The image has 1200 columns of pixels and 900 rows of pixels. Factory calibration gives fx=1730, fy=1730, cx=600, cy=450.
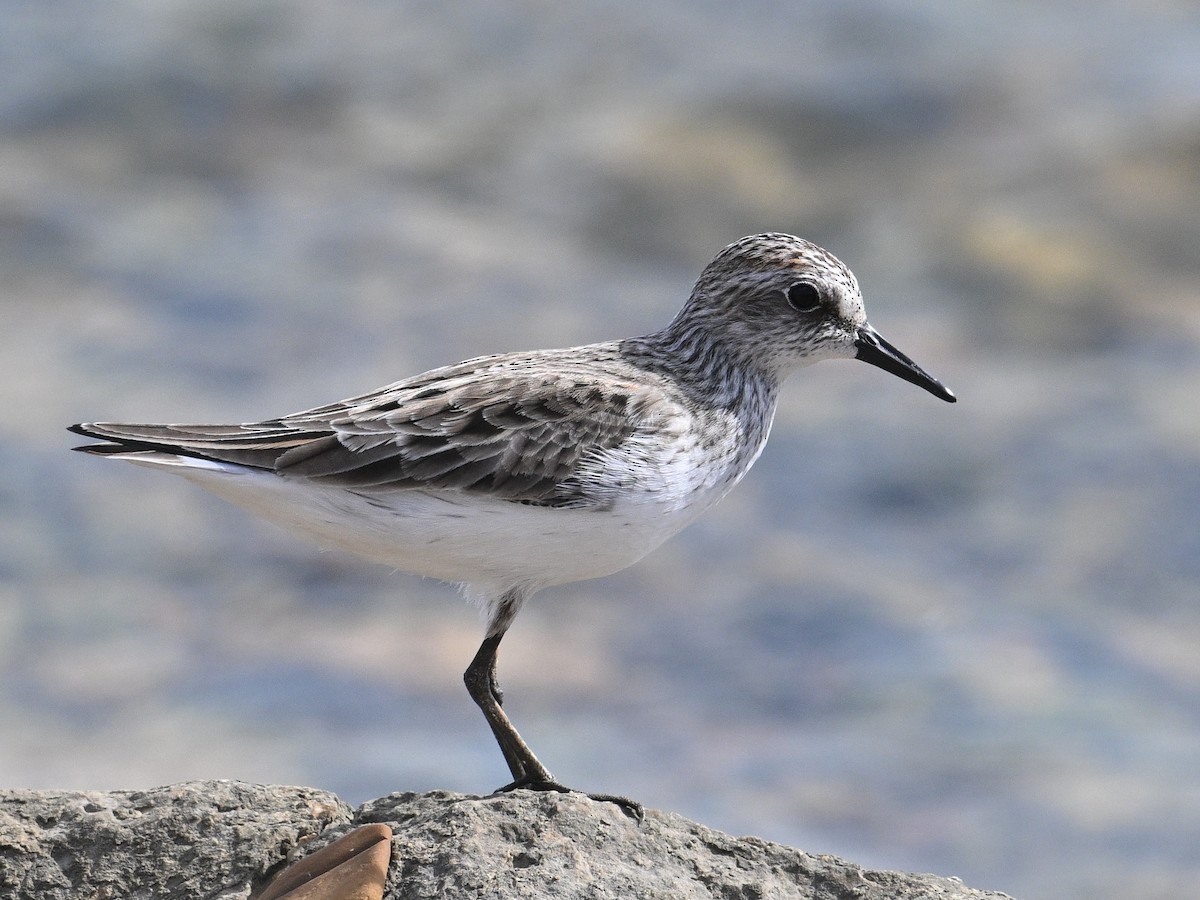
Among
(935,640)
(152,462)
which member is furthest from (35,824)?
(935,640)

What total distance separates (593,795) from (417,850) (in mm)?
881

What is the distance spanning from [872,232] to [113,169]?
735 centimetres

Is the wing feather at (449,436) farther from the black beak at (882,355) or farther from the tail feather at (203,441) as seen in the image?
the black beak at (882,355)

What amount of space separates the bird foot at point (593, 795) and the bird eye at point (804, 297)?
2.23 m

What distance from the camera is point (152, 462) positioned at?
21.5 ft

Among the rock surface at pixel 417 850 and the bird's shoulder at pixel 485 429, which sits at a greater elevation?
the bird's shoulder at pixel 485 429

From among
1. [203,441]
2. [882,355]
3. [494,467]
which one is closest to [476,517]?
[494,467]

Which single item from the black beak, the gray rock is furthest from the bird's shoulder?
the gray rock

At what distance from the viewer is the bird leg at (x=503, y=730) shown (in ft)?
22.9

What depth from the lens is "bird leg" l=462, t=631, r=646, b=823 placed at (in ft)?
22.9

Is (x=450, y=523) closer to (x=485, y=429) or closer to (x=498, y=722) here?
(x=485, y=429)

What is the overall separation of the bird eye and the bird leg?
1880mm

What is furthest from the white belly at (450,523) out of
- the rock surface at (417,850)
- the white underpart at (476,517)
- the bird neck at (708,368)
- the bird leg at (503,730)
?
the rock surface at (417,850)

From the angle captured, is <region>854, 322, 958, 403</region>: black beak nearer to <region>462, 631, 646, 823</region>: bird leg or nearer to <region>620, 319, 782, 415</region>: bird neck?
<region>620, 319, 782, 415</region>: bird neck
